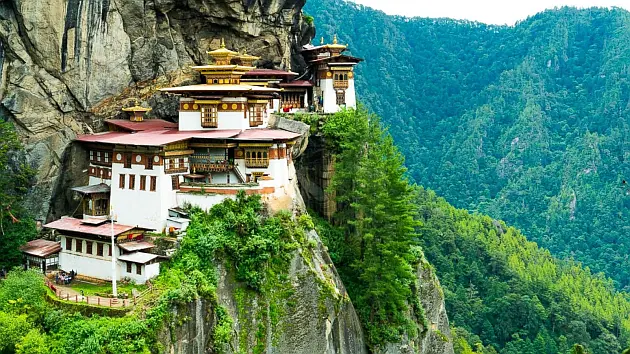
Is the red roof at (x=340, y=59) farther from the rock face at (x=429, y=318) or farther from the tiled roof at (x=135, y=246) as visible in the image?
the tiled roof at (x=135, y=246)

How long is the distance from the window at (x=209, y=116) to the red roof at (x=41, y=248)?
11.6m

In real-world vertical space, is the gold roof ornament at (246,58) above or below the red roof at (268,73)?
above

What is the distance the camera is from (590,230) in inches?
6284

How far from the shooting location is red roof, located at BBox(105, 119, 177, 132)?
4932 cm

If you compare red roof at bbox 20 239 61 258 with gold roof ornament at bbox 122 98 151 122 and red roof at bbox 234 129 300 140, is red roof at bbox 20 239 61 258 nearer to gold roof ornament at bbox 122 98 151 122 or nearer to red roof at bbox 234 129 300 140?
gold roof ornament at bbox 122 98 151 122

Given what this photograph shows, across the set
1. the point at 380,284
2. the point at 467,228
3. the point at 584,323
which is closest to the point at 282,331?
the point at 380,284

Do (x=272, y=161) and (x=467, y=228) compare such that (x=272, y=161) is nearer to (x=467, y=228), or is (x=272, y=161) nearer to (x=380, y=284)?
(x=380, y=284)

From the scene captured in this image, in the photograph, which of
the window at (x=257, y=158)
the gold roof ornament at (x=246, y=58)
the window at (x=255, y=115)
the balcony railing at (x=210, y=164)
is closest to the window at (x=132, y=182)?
the balcony railing at (x=210, y=164)

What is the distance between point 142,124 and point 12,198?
9.62m

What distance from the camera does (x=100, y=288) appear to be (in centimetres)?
3981

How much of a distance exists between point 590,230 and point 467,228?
5164 centimetres

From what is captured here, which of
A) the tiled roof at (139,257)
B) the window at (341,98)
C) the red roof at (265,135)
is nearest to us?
the tiled roof at (139,257)

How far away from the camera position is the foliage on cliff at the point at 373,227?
5125 cm

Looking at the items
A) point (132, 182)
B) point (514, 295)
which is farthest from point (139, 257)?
point (514, 295)
